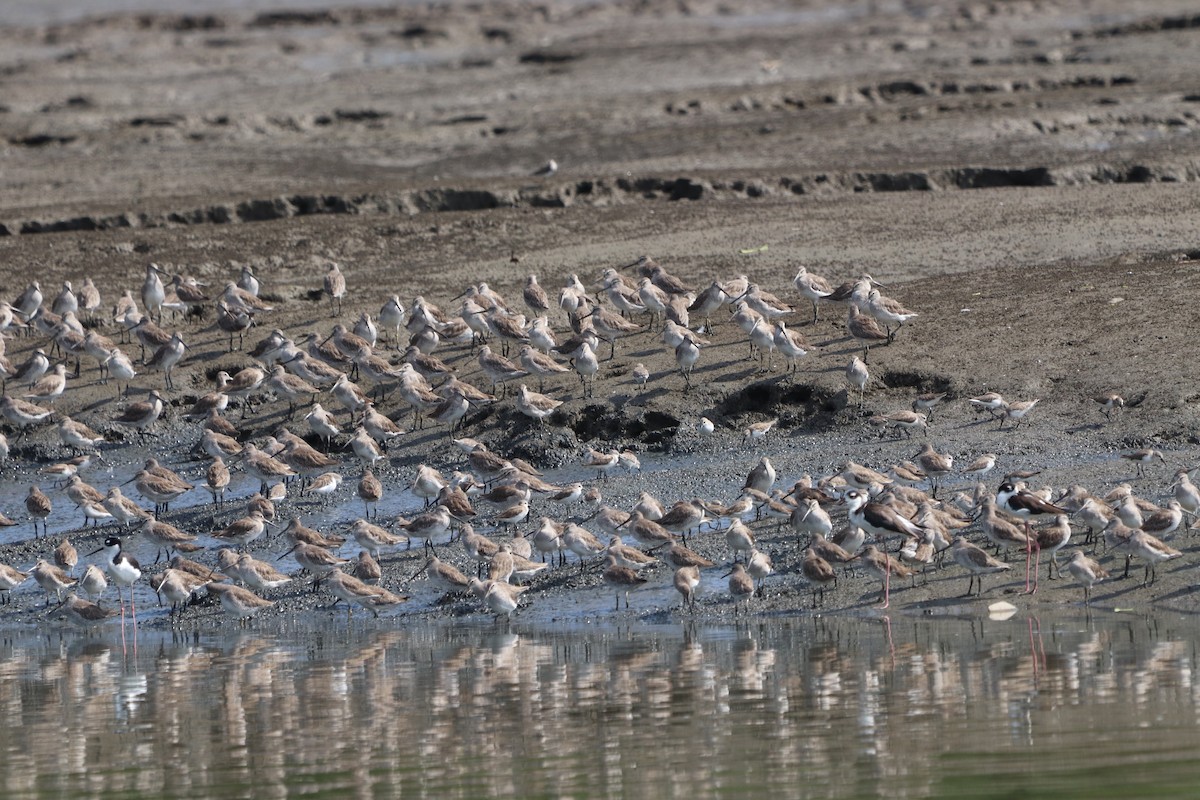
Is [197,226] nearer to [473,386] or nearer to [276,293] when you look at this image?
[276,293]

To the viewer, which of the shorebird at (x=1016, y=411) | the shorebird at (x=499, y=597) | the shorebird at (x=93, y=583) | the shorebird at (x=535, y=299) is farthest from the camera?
the shorebird at (x=535, y=299)

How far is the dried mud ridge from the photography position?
2377cm

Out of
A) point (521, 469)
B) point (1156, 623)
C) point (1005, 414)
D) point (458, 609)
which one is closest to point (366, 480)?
point (521, 469)

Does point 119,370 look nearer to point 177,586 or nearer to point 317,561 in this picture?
point 177,586

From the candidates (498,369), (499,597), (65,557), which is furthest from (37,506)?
(499,597)

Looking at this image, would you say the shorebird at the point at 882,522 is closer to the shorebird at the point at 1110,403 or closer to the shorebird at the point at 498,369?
the shorebird at the point at 1110,403

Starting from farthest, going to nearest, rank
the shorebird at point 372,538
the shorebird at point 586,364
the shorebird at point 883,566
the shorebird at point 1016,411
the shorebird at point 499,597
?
1. the shorebird at point 586,364
2. the shorebird at point 1016,411
3. the shorebird at point 372,538
4. the shorebird at point 499,597
5. the shorebird at point 883,566

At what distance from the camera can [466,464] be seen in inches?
708

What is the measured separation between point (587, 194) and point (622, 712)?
1369 cm

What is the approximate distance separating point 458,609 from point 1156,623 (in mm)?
5166

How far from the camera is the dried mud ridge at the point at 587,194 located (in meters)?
23.8

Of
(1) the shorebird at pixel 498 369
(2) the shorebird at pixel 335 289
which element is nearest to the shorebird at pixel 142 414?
(2) the shorebird at pixel 335 289

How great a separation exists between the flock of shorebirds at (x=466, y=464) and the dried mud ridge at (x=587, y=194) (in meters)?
2.49

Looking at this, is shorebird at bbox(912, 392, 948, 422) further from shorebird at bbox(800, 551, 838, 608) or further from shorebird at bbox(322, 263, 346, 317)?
shorebird at bbox(322, 263, 346, 317)
